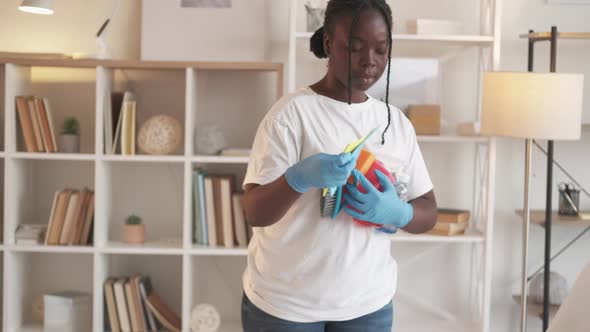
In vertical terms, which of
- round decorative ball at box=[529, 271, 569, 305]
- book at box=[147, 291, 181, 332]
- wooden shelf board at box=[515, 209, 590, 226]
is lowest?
book at box=[147, 291, 181, 332]

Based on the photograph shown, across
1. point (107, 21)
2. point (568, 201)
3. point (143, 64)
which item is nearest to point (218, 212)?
point (143, 64)

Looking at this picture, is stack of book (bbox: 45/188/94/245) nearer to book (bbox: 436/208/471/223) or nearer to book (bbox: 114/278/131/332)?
book (bbox: 114/278/131/332)

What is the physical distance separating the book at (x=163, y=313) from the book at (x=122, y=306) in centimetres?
9

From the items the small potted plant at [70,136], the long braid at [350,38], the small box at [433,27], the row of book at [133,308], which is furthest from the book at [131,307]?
the long braid at [350,38]

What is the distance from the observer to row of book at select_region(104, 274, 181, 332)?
286 centimetres

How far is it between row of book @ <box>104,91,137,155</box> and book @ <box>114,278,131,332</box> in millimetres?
511

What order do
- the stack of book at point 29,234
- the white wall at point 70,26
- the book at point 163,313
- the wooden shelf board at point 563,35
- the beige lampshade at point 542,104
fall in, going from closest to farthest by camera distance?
the beige lampshade at point 542,104 → the wooden shelf board at point 563,35 → the stack of book at point 29,234 → the book at point 163,313 → the white wall at point 70,26


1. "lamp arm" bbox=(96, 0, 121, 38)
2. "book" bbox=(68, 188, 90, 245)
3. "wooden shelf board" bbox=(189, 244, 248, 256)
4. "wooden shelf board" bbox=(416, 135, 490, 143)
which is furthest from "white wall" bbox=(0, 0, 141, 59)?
"wooden shelf board" bbox=(416, 135, 490, 143)

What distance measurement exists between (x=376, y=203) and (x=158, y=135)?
5.03 feet

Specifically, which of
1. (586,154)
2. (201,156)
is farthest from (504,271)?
(201,156)

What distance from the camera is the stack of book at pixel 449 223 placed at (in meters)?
2.82

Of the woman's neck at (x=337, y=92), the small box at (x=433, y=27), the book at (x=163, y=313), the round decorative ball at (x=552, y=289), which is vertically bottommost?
the book at (x=163, y=313)

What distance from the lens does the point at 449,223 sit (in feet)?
9.26

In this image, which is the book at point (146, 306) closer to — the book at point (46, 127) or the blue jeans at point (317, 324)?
the book at point (46, 127)
